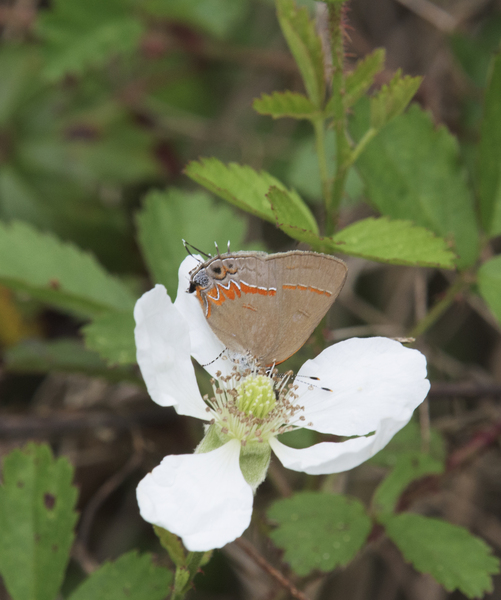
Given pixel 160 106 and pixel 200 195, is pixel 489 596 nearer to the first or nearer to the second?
pixel 200 195

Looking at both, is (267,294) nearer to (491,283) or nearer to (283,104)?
(283,104)

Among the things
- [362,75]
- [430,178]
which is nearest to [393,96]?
A: [362,75]

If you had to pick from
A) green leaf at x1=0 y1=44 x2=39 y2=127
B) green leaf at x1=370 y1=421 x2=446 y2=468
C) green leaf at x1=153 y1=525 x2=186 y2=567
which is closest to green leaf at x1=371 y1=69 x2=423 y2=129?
green leaf at x1=153 y1=525 x2=186 y2=567

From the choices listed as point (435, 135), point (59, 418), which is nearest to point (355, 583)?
point (59, 418)

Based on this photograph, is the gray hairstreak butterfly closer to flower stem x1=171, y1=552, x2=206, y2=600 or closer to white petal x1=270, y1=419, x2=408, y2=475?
white petal x1=270, y1=419, x2=408, y2=475

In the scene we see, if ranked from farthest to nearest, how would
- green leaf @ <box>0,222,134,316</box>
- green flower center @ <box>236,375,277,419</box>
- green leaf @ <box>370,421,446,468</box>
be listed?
green leaf @ <box>370,421,446,468</box>
green leaf @ <box>0,222,134,316</box>
green flower center @ <box>236,375,277,419</box>

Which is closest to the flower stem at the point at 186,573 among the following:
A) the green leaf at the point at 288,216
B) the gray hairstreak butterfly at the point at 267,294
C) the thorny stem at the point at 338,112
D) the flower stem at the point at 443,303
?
the gray hairstreak butterfly at the point at 267,294

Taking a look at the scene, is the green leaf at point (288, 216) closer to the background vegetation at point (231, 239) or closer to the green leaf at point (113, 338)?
the background vegetation at point (231, 239)
